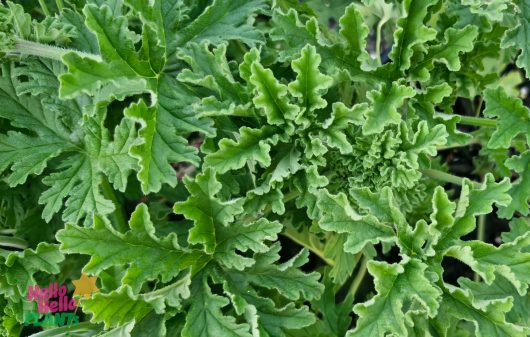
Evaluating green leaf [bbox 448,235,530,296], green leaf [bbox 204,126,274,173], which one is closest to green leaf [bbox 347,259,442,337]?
green leaf [bbox 448,235,530,296]

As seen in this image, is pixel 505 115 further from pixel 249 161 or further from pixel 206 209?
pixel 206 209

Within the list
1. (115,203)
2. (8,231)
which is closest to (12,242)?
(8,231)

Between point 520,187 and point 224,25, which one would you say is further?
point 520,187

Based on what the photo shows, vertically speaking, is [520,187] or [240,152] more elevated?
[240,152]

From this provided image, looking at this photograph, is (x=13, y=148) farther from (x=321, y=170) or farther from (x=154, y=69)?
(x=321, y=170)

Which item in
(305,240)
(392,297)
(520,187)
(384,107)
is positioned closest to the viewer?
(392,297)

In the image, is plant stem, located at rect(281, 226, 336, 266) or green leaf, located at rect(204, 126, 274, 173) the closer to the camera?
green leaf, located at rect(204, 126, 274, 173)

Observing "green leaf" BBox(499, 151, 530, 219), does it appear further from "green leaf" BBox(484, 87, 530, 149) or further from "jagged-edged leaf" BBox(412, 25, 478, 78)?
"jagged-edged leaf" BBox(412, 25, 478, 78)

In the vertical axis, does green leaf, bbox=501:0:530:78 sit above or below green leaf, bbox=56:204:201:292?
above

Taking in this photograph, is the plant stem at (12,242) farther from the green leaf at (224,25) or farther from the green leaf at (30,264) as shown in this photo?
the green leaf at (224,25)
